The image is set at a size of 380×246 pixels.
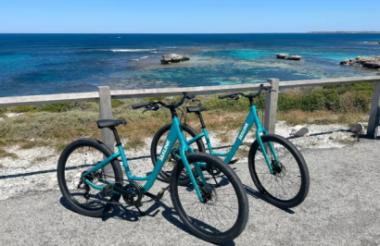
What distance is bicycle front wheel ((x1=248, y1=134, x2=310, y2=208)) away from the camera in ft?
10.9

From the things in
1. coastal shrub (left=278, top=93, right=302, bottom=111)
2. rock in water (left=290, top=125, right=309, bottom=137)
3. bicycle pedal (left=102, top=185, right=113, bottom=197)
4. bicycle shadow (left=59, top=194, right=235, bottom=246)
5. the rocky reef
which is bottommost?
the rocky reef

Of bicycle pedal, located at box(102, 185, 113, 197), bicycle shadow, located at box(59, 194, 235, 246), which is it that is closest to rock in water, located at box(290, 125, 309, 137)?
bicycle shadow, located at box(59, 194, 235, 246)

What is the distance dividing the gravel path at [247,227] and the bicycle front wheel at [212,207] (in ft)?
0.46

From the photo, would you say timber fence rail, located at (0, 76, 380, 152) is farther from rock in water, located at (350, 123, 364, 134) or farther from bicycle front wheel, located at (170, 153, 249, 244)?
bicycle front wheel, located at (170, 153, 249, 244)

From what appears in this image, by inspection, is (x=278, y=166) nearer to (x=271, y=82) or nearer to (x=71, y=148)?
(x=271, y=82)

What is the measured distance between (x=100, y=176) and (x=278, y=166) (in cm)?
193

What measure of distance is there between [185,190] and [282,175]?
1103 mm

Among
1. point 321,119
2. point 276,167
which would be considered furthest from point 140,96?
point 321,119

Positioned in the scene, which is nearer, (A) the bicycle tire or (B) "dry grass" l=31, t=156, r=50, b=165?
(A) the bicycle tire

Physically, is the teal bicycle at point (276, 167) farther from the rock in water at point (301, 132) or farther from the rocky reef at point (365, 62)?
the rocky reef at point (365, 62)

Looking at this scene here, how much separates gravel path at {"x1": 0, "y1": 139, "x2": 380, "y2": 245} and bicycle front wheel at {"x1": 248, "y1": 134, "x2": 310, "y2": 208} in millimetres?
134

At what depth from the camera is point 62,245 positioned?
2.91m

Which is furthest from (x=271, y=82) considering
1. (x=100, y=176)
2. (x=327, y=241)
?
(x=100, y=176)

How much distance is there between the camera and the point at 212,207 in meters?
3.13
